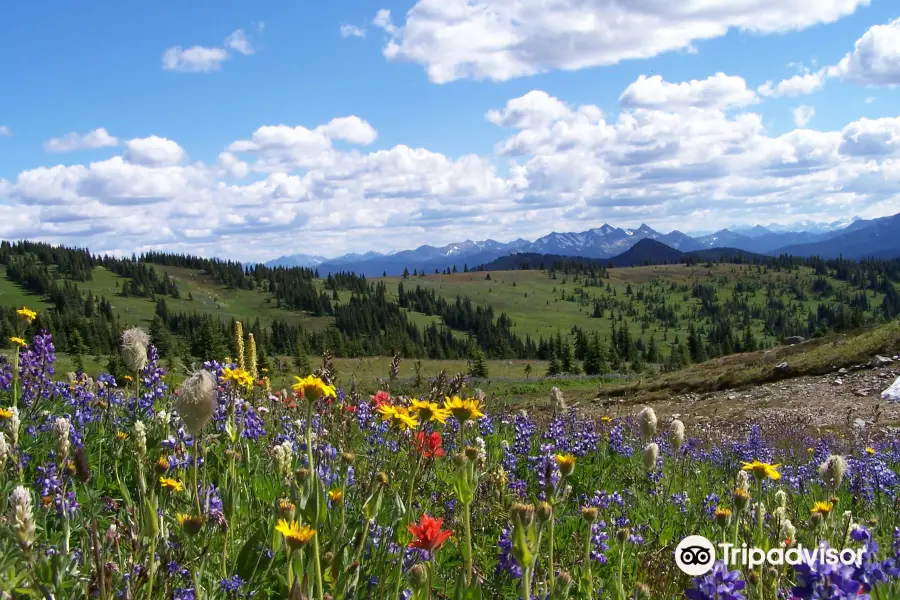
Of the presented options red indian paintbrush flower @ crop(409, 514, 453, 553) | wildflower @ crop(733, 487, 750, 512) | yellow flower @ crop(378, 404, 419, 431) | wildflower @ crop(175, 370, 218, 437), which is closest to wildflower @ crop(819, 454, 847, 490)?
wildflower @ crop(733, 487, 750, 512)

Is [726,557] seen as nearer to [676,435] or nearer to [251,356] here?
[676,435]

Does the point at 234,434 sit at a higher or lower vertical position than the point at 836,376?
higher

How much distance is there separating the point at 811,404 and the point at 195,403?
22.3m

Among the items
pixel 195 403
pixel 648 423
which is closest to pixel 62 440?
pixel 195 403

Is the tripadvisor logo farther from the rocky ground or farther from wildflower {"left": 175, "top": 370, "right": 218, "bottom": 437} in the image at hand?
the rocky ground

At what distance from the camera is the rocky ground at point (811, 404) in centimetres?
1656

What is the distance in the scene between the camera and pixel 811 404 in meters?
20.7

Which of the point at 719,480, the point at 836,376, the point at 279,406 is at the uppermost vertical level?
the point at 279,406

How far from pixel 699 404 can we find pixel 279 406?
2244 cm

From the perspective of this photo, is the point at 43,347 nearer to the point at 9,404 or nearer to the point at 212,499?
the point at 9,404

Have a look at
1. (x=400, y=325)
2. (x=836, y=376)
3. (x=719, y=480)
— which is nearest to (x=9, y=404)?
(x=719, y=480)

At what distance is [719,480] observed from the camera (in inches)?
331

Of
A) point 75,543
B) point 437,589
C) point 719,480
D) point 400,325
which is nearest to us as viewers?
point 437,589

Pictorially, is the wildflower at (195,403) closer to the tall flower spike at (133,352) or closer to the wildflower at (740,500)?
the tall flower spike at (133,352)
